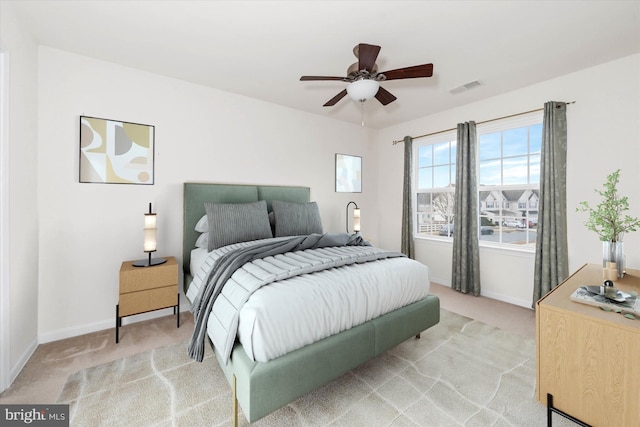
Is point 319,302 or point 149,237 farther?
point 149,237

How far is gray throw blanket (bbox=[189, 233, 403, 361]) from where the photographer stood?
1.75 m

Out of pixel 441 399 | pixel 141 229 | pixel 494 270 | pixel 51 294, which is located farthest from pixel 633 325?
pixel 51 294

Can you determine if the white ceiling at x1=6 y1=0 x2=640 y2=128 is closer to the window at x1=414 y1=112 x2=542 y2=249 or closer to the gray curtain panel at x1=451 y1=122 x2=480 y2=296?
the window at x1=414 y1=112 x2=542 y2=249

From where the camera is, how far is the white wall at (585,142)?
2.49 metres

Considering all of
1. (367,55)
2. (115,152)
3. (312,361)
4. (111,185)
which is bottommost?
(312,361)

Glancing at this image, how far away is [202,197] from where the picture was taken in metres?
3.07

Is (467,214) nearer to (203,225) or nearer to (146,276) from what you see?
(203,225)

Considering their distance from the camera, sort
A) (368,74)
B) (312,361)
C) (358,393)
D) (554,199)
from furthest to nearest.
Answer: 1. (554,199)
2. (368,74)
3. (358,393)
4. (312,361)

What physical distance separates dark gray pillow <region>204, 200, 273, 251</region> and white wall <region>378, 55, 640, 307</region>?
293 cm

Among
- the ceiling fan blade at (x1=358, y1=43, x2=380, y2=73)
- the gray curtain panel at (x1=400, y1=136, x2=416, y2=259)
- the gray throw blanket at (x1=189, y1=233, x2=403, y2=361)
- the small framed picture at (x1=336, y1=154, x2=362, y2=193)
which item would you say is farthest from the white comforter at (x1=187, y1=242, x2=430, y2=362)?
the small framed picture at (x1=336, y1=154, x2=362, y2=193)

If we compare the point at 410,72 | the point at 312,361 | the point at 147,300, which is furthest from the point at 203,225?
the point at 410,72

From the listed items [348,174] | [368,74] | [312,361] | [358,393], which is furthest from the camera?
[348,174]

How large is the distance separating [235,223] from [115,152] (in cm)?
134

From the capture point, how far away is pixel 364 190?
4.78 meters
